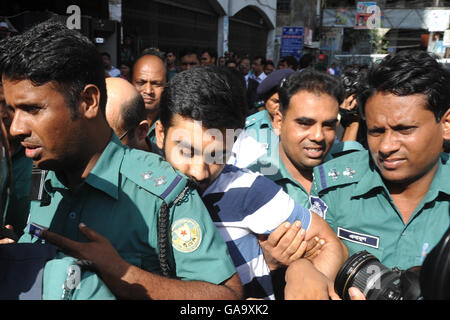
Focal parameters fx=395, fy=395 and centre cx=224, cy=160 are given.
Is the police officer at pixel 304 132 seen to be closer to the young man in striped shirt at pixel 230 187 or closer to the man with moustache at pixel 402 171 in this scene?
the man with moustache at pixel 402 171

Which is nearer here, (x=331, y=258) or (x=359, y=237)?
(x=331, y=258)

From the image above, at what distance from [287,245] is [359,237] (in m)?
0.44

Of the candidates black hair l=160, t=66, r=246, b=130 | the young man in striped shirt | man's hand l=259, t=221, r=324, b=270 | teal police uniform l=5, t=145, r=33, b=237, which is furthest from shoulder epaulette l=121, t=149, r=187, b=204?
teal police uniform l=5, t=145, r=33, b=237

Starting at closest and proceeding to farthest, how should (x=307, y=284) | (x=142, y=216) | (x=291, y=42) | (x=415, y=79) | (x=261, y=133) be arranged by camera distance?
1. (x=142, y=216)
2. (x=307, y=284)
3. (x=415, y=79)
4. (x=261, y=133)
5. (x=291, y=42)

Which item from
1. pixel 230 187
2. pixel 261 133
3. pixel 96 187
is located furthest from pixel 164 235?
pixel 261 133

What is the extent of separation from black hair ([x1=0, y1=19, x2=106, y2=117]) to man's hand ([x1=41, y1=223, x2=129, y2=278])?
17.4 inches

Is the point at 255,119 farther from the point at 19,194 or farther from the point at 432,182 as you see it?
the point at 19,194

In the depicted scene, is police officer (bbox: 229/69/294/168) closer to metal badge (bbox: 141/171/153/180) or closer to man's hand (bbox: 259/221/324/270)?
man's hand (bbox: 259/221/324/270)

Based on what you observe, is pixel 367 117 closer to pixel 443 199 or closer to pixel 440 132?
pixel 440 132

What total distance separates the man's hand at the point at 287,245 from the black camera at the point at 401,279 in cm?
27

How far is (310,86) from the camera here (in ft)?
7.86

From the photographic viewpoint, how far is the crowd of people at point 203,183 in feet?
4.28

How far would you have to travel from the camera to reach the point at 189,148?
1.68 m

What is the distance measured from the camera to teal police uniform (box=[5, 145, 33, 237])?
1.81m
